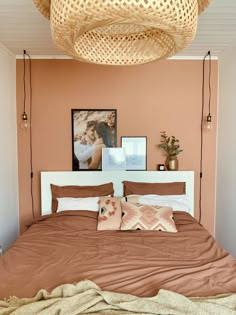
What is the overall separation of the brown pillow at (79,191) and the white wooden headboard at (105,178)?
104 millimetres

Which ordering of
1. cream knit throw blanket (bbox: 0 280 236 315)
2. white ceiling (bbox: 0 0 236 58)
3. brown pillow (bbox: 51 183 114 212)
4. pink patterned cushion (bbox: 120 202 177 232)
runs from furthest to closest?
brown pillow (bbox: 51 183 114 212), pink patterned cushion (bbox: 120 202 177 232), white ceiling (bbox: 0 0 236 58), cream knit throw blanket (bbox: 0 280 236 315)

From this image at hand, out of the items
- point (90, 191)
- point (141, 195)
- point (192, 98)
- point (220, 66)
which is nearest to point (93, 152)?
point (90, 191)

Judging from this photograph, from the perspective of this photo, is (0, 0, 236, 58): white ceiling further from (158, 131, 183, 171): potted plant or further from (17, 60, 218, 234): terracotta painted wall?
(158, 131, 183, 171): potted plant

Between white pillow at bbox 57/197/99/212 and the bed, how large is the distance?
60 millimetres

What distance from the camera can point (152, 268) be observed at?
1.79m

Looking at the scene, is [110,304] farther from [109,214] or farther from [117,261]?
[109,214]

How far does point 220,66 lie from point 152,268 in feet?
8.27

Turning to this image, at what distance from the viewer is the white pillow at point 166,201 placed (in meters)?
2.92

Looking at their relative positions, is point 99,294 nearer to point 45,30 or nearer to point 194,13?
point 194,13

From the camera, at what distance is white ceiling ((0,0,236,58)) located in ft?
7.18

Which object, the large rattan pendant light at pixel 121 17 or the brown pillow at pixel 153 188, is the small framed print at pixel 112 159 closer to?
the brown pillow at pixel 153 188

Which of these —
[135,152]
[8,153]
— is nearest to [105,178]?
[135,152]

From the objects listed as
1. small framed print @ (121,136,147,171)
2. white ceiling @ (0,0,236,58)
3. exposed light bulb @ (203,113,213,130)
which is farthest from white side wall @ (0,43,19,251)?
exposed light bulb @ (203,113,213,130)

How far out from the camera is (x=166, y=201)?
2.97 m
